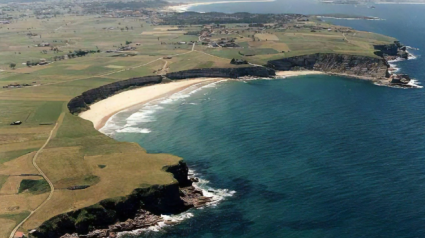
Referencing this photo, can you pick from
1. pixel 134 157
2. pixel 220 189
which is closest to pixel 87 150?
pixel 134 157

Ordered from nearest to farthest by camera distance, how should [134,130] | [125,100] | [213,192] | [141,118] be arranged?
[213,192] → [134,130] → [141,118] → [125,100]

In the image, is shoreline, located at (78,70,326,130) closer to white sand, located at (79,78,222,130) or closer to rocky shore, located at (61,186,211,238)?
white sand, located at (79,78,222,130)

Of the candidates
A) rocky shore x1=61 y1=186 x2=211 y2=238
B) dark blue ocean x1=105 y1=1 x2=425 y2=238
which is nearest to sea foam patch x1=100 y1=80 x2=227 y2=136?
dark blue ocean x1=105 y1=1 x2=425 y2=238

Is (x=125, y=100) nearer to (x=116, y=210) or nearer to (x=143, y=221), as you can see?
(x=116, y=210)

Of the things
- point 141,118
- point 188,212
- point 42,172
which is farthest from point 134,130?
point 188,212

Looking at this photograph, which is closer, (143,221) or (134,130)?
(143,221)
